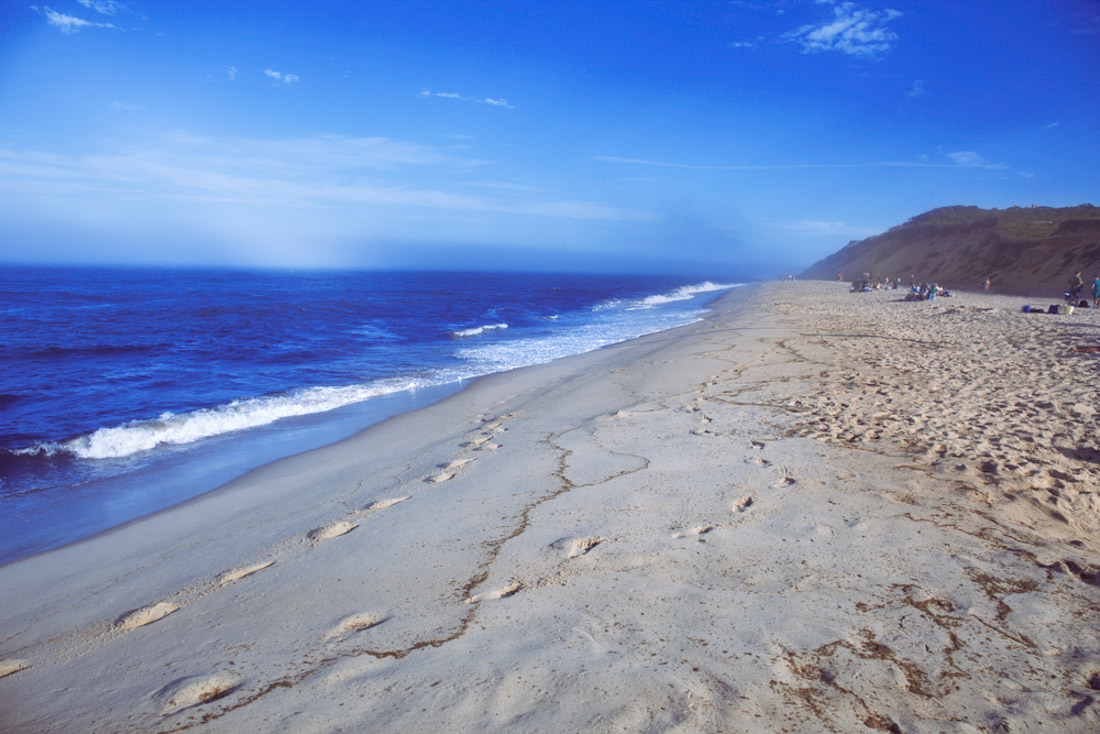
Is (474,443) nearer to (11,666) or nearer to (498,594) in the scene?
(498,594)

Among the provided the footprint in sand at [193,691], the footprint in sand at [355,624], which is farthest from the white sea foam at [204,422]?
the footprint in sand at [355,624]

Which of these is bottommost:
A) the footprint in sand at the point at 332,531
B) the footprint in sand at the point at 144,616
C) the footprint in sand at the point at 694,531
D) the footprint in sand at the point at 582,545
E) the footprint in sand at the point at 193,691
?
the footprint in sand at the point at 144,616

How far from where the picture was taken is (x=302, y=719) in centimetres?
223

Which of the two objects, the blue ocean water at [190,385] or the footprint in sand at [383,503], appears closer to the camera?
the footprint in sand at [383,503]

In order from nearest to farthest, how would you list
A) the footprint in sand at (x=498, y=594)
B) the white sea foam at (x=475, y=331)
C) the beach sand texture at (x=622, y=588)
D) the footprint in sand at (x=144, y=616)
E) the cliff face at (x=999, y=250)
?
1. the beach sand texture at (x=622, y=588)
2. the footprint in sand at (x=498, y=594)
3. the footprint in sand at (x=144, y=616)
4. the white sea foam at (x=475, y=331)
5. the cliff face at (x=999, y=250)

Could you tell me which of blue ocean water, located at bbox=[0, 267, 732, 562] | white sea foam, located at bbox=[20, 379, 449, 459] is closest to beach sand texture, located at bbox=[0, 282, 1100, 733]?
blue ocean water, located at bbox=[0, 267, 732, 562]

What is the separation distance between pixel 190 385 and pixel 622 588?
12050 mm

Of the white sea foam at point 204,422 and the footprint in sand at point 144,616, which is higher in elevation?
the footprint in sand at point 144,616

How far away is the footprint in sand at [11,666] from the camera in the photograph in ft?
9.64

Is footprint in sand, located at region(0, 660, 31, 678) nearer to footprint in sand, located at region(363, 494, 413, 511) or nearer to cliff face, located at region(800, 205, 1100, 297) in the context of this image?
footprint in sand, located at region(363, 494, 413, 511)

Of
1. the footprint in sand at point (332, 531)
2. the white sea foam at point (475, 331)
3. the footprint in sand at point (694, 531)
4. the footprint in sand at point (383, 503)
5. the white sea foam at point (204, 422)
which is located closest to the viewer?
the footprint in sand at point (694, 531)

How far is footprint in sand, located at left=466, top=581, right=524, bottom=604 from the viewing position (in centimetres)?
305

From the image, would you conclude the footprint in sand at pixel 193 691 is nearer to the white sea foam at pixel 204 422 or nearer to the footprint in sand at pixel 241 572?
the footprint in sand at pixel 241 572

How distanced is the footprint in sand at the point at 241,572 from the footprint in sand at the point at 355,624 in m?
1.22
